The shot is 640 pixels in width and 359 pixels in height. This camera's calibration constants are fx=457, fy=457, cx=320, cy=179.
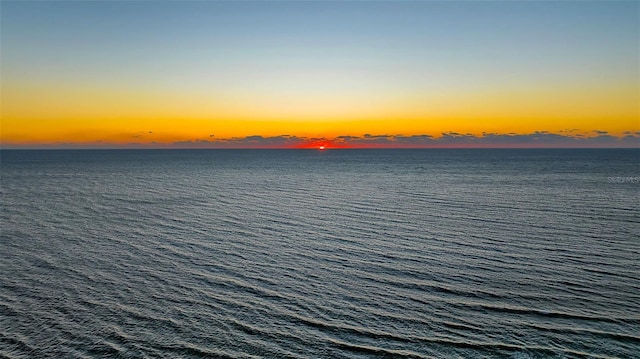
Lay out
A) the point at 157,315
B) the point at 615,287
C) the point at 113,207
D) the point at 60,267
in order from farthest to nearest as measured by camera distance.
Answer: the point at 113,207
the point at 60,267
the point at 615,287
the point at 157,315

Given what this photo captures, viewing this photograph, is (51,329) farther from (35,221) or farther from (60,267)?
(35,221)

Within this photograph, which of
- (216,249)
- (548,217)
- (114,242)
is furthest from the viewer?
(548,217)

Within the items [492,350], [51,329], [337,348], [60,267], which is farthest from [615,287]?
[60,267]

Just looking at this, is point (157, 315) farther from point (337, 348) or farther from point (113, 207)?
point (113, 207)

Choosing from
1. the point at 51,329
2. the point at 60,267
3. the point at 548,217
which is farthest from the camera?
the point at 548,217

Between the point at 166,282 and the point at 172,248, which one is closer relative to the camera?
the point at 166,282

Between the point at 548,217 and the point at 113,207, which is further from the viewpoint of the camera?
the point at 113,207

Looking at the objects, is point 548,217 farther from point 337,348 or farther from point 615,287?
point 337,348

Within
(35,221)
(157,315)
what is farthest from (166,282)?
(35,221)

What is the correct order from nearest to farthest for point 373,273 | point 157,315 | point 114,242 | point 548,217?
point 157,315 < point 373,273 < point 114,242 < point 548,217
